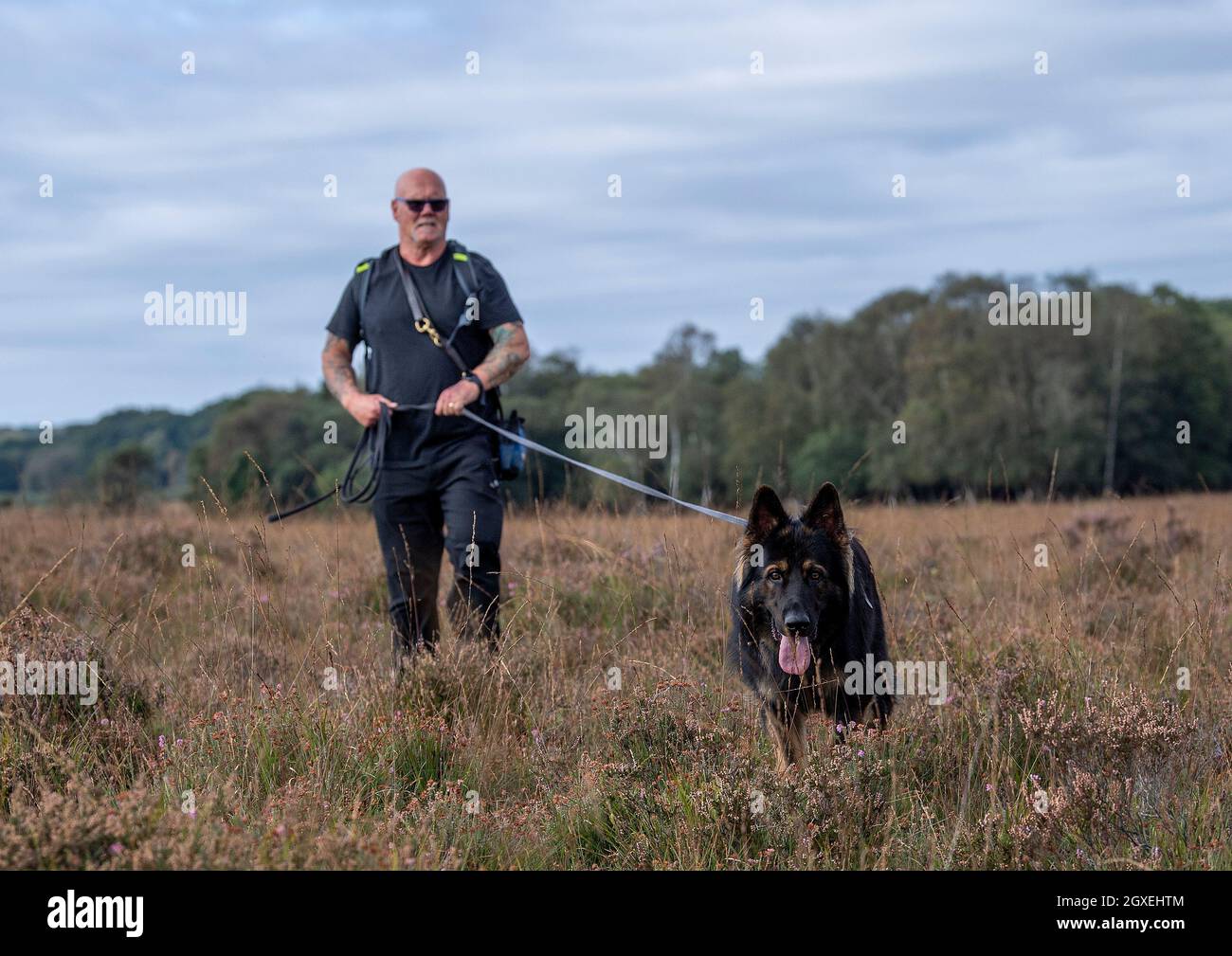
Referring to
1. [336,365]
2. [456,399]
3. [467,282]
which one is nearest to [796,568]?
[456,399]

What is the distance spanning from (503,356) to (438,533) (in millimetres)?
1072

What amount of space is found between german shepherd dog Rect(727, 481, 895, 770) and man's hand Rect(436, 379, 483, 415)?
1.72 meters

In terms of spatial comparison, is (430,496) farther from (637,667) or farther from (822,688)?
(822,688)

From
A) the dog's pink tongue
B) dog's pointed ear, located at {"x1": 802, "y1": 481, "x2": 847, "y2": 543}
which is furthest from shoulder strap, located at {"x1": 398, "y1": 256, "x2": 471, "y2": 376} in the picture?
the dog's pink tongue

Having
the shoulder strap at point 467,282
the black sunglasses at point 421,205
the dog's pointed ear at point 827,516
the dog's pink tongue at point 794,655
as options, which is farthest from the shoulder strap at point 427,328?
the dog's pink tongue at point 794,655

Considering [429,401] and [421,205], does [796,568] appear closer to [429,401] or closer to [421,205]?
[429,401]

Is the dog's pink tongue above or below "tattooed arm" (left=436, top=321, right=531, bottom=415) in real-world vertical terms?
below

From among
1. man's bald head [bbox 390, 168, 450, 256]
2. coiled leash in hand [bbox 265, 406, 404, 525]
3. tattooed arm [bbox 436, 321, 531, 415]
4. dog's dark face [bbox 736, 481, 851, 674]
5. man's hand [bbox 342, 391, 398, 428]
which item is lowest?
dog's dark face [bbox 736, 481, 851, 674]

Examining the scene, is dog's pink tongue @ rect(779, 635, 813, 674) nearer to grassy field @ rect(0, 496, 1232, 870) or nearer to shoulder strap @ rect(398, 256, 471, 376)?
grassy field @ rect(0, 496, 1232, 870)

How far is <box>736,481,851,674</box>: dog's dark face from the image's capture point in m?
4.36
